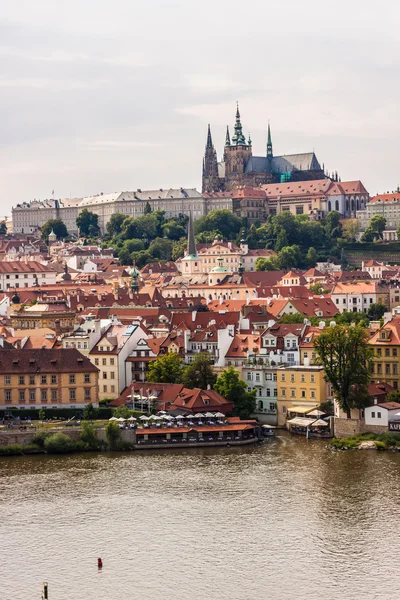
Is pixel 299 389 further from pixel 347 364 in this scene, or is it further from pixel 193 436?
pixel 193 436

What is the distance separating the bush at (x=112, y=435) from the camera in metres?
53.9

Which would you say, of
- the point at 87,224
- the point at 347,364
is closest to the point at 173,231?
the point at 87,224

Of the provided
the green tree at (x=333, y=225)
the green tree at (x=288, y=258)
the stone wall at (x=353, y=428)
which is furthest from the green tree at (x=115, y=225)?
the stone wall at (x=353, y=428)

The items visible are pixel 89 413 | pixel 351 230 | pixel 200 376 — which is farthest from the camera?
pixel 351 230

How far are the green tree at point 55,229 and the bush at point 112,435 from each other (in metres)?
136

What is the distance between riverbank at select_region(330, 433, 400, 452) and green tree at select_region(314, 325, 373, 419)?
4.47 ft

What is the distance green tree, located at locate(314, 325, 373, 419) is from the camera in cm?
5469

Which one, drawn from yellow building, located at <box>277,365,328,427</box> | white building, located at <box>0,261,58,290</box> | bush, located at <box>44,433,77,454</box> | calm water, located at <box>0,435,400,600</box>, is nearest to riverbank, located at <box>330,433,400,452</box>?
calm water, located at <box>0,435,400,600</box>

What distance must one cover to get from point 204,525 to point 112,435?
13.2 metres

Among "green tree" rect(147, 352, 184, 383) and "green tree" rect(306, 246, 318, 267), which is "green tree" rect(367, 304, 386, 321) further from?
"green tree" rect(306, 246, 318, 267)

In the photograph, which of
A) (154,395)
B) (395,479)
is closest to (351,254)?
(154,395)

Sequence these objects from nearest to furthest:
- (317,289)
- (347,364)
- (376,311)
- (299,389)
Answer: (347,364)
(299,389)
(376,311)
(317,289)

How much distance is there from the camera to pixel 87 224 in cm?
19288

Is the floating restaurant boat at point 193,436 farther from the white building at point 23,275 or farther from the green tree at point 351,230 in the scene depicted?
the green tree at point 351,230
